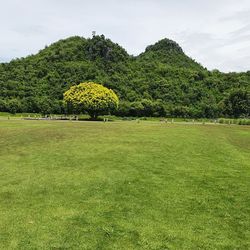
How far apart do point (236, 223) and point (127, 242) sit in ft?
13.6

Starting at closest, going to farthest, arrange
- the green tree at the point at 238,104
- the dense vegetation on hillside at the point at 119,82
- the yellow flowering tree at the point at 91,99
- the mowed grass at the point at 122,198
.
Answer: the mowed grass at the point at 122,198 < the yellow flowering tree at the point at 91,99 < the dense vegetation on hillside at the point at 119,82 < the green tree at the point at 238,104

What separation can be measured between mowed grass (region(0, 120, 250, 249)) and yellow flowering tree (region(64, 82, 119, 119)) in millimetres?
53773

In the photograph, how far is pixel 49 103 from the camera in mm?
114750

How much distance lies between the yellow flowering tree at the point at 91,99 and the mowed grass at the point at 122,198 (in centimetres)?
5377

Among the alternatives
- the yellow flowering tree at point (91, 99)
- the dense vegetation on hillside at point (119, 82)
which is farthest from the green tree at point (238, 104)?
the yellow flowering tree at point (91, 99)

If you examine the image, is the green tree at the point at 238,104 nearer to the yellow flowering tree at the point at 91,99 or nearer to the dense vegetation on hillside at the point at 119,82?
the dense vegetation on hillside at the point at 119,82

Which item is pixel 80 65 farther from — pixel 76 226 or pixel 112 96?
pixel 76 226

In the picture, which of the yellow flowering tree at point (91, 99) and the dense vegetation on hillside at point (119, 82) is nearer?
the yellow flowering tree at point (91, 99)

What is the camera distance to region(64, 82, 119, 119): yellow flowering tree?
7900cm

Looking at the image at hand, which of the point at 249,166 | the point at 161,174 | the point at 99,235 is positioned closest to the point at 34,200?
the point at 99,235

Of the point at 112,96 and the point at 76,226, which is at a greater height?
the point at 112,96

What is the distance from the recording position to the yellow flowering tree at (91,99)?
259 ft

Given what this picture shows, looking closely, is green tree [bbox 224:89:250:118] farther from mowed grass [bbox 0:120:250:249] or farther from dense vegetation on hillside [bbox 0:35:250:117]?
mowed grass [bbox 0:120:250:249]

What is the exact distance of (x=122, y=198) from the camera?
14.4 m
